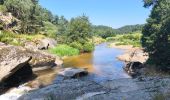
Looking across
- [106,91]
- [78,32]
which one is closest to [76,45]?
[78,32]

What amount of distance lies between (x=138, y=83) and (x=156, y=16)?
1967 cm

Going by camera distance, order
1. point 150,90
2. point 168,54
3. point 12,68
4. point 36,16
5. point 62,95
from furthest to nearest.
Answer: point 36,16 → point 168,54 → point 12,68 → point 62,95 → point 150,90

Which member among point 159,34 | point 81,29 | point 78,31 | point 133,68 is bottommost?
point 133,68

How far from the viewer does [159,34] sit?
3950cm

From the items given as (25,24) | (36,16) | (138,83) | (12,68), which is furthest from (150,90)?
(36,16)

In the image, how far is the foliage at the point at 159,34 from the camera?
38062 mm

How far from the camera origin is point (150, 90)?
22594 mm

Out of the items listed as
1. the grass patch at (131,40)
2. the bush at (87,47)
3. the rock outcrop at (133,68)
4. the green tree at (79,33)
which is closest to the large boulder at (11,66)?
the rock outcrop at (133,68)

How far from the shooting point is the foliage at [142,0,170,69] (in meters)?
38.1

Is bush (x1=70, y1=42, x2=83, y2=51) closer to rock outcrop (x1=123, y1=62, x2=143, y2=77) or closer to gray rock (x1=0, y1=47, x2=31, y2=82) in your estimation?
rock outcrop (x1=123, y1=62, x2=143, y2=77)

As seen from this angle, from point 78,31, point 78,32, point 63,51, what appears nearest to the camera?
point 63,51

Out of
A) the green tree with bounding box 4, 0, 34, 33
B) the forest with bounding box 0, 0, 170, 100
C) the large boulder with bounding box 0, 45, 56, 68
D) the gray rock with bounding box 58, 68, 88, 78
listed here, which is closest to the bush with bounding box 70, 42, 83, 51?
the forest with bounding box 0, 0, 170, 100

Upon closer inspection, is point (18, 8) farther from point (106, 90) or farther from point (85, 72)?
point (106, 90)

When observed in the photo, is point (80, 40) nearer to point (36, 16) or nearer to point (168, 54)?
point (36, 16)
